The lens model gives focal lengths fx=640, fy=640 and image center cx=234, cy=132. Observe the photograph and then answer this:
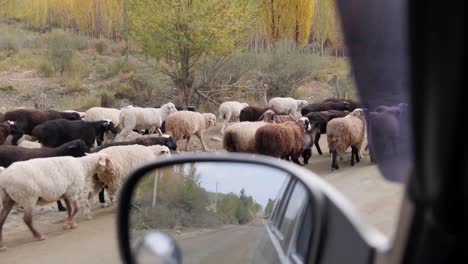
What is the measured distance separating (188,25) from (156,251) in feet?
75.3

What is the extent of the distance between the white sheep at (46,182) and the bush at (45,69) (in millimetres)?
23875

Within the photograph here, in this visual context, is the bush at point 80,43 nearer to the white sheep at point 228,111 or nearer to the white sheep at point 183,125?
the white sheep at point 228,111

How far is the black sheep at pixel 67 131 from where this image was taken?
15.3m

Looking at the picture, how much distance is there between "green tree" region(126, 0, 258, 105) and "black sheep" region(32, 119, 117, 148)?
8.33m

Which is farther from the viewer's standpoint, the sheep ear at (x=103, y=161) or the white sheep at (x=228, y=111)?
the white sheep at (x=228, y=111)

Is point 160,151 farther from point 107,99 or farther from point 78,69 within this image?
point 78,69

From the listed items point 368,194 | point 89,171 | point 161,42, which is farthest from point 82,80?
point 368,194

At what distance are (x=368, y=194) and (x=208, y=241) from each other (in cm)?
63

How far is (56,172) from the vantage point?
10.1 meters

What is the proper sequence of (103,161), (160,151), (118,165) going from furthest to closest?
(160,151) < (118,165) < (103,161)

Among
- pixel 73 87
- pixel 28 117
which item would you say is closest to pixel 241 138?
pixel 28 117

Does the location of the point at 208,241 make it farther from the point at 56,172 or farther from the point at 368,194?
the point at 56,172

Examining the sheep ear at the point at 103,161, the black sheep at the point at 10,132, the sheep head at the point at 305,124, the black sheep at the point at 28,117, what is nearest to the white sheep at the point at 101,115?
the black sheep at the point at 28,117

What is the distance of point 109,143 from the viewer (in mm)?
14305
